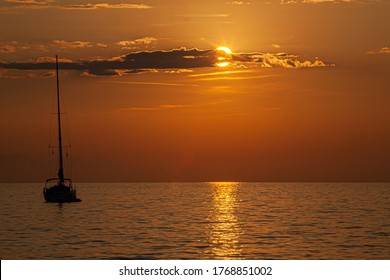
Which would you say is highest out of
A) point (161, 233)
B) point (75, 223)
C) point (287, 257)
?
point (75, 223)

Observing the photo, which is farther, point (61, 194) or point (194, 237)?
point (61, 194)

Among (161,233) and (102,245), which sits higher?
(161,233)

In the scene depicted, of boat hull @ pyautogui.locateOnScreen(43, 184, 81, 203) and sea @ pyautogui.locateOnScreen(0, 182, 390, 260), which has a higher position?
boat hull @ pyautogui.locateOnScreen(43, 184, 81, 203)

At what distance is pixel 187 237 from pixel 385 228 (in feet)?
88.6

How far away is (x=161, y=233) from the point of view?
89375 millimetres

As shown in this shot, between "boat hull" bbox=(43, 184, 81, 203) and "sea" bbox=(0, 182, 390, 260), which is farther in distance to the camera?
"boat hull" bbox=(43, 184, 81, 203)

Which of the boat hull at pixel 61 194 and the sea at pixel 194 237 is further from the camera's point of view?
the boat hull at pixel 61 194

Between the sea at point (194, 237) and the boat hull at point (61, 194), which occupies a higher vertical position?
the boat hull at point (61, 194)

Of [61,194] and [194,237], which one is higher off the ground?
[61,194]
